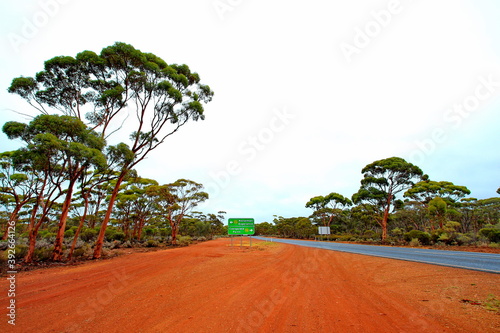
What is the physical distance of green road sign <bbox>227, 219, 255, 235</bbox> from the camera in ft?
73.6

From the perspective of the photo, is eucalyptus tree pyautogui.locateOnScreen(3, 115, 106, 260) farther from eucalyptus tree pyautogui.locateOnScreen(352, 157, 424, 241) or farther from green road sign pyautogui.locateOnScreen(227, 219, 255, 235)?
eucalyptus tree pyautogui.locateOnScreen(352, 157, 424, 241)

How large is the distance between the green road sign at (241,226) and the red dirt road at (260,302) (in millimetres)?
13868

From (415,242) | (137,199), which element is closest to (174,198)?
(137,199)

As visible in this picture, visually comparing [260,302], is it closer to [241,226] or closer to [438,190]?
[241,226]

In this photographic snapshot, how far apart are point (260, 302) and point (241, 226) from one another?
17.6 metres

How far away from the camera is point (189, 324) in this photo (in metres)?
4.22

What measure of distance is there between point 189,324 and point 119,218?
41536 mm

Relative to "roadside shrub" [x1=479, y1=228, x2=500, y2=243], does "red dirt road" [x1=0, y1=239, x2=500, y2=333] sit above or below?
below

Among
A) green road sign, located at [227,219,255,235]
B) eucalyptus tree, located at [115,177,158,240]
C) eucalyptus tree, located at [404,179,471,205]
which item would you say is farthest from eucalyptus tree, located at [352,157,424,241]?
eucalyptus tree, located at [115,177,158,240]

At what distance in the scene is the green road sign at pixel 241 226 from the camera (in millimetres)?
22438

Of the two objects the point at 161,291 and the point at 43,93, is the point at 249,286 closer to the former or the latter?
the point at 161,291

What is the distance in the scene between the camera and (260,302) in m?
5.46

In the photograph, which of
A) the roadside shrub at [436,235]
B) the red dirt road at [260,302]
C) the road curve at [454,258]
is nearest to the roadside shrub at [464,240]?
the roadside shrub at [436,235]

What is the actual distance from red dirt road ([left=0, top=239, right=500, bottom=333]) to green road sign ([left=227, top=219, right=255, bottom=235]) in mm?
13868
